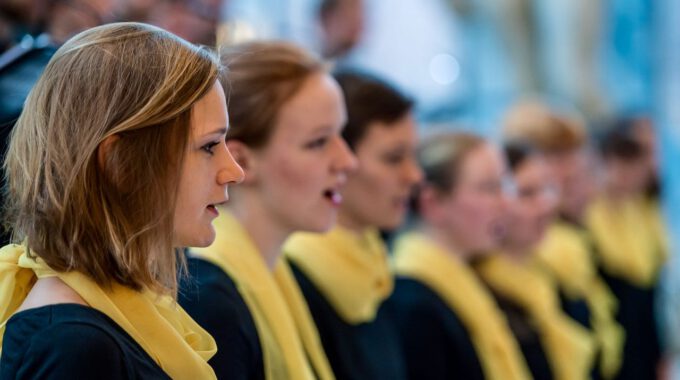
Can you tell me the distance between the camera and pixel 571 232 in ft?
16.0

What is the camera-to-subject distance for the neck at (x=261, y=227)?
238 cm

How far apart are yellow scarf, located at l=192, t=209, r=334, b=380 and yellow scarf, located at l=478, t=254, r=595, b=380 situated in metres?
1.47

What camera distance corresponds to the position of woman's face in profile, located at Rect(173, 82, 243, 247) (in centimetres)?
161

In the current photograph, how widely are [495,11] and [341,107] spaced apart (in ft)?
21.5

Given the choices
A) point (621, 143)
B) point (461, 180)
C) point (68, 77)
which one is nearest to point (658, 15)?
point (621, 143)

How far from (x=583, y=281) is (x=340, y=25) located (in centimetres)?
144

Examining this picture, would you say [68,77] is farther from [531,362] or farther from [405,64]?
[405,64]

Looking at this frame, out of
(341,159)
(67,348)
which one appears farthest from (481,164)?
(67,348)

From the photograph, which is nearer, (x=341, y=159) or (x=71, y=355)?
(x=71, y=355)

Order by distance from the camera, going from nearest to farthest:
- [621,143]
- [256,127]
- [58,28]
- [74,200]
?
[74,200], [256,127], [58,28], [621,143]

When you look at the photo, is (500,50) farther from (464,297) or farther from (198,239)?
(198,239)

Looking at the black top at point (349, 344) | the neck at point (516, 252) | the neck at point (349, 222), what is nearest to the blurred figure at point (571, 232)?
the neck at point (516, 252)

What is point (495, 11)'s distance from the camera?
28.9 feet

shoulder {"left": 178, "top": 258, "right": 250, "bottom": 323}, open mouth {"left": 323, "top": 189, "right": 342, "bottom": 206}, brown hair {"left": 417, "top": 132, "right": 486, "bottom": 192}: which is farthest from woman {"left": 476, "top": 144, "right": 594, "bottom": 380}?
shoulder {"left": 178, "top": 258, "right": 250, "bottom": 323}
